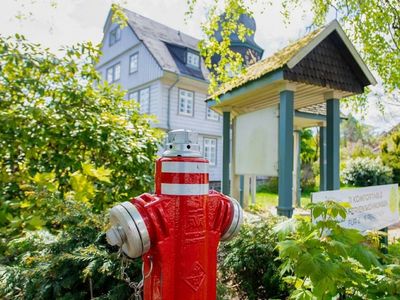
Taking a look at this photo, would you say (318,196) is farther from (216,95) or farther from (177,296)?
(216,95)

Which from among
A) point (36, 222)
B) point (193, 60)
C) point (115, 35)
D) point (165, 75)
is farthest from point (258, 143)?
point (115, 35)

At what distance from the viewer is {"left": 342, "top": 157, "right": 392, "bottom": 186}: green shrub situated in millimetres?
15328

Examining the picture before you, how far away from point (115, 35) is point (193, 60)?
5.32m

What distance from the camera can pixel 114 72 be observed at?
61.8 ft

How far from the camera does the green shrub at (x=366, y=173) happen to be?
15.3m

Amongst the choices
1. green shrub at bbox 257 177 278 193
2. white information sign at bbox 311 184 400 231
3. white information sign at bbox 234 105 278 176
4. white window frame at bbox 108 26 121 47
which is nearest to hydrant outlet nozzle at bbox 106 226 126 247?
white information sign at bbox 311 184 400 231

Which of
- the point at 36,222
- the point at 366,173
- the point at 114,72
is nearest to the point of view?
the point at 36,222

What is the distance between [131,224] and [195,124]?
50.7 ft

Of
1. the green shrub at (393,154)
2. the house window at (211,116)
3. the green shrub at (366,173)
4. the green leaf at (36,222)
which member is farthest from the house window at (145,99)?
the green leaf at (36,222)

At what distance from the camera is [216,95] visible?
21.7 ft

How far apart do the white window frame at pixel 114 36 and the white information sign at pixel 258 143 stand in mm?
14259

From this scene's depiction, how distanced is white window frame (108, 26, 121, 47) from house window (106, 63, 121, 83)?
4.37 ft

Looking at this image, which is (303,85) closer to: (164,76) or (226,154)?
(226,154)

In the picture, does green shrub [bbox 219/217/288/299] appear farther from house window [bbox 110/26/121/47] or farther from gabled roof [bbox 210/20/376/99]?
house window [bbox 110/26/121/47]
